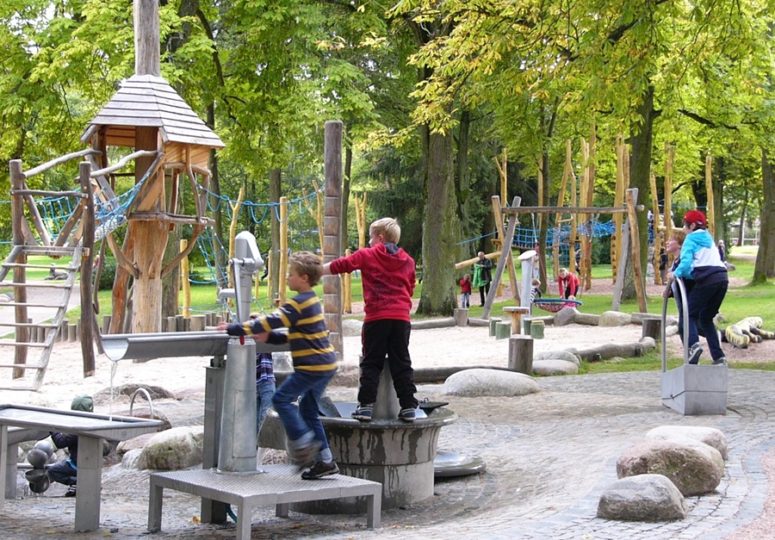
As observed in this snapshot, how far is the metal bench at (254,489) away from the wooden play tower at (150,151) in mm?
11966

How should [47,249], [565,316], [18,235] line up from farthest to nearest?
[565,316] < [18,235] < [47,249]

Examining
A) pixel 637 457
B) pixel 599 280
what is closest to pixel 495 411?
pixel 637 457

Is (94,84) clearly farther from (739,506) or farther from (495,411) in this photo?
(739,506)

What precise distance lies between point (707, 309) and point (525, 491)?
429cm

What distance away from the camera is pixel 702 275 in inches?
478

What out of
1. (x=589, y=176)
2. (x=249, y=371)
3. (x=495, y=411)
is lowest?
(x=495, y=411)

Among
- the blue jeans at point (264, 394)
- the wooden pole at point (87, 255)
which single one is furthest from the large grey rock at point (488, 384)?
the wooden pole at point (87, 255)

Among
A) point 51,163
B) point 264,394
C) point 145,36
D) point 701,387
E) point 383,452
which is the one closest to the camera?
point 383,452

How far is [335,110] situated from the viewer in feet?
87.7

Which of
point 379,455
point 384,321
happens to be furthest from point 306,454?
point 384,321

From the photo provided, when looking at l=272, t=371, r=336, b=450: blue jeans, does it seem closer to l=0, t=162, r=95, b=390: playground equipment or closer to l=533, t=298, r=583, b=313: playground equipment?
l=0, t=162, r=95, b=390: playground equipment

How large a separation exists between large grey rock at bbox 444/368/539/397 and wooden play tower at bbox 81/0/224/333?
269 inches

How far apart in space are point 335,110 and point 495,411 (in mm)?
14518

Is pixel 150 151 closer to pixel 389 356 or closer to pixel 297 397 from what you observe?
pixel 389 356
